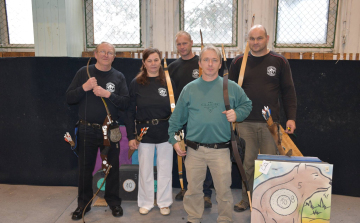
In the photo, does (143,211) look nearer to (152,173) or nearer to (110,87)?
(152,173)

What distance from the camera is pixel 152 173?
295 cm

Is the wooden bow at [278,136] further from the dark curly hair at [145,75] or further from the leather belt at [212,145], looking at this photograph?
the dark curly hair at [145,75]

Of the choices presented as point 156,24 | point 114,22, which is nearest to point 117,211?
point 156,24

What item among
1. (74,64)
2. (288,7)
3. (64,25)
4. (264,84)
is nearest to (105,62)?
(74,64)

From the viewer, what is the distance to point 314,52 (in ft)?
12.7

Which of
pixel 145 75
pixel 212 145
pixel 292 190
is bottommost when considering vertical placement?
pixel 292 190

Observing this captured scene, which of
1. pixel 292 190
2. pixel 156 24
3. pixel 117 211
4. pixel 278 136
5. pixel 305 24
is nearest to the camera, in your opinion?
pixel 292 190

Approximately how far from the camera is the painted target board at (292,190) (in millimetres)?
2184

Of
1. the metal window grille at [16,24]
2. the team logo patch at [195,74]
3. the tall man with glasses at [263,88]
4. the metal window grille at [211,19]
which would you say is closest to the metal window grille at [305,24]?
the metal window grille at [211,19]

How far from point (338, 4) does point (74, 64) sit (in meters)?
3.39

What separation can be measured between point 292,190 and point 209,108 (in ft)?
2.86

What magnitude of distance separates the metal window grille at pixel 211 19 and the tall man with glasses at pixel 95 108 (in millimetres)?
1610

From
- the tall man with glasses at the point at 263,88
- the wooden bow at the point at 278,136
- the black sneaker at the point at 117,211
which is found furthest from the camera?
the black sneaker at the point at 117,211

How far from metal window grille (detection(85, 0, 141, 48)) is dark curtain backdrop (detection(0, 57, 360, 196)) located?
0.72m
